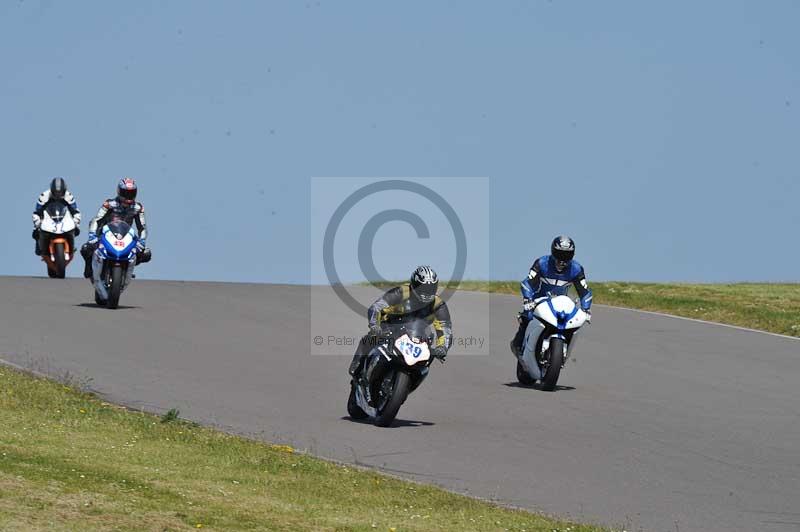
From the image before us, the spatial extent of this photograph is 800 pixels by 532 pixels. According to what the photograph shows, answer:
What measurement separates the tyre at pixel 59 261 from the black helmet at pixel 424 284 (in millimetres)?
19616

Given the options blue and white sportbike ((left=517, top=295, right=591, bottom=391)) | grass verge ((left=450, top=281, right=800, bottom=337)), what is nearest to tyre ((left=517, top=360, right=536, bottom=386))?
blue and white sportbike ((left=517, top=295, right=591, bottom=391))

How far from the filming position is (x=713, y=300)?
33.3 metres

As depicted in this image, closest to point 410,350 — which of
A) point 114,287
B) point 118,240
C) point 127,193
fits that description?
point 118,240

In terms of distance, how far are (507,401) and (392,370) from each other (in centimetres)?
292

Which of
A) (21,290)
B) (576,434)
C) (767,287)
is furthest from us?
(767,287)

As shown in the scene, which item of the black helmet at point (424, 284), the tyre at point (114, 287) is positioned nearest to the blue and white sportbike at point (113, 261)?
the tyre at point (114, 287)

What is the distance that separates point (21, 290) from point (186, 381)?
1184cm

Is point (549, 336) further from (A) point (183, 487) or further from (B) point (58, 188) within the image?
(B) point (58, 188)

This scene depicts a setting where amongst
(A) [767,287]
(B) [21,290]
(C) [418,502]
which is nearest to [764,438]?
(C) [418,502]

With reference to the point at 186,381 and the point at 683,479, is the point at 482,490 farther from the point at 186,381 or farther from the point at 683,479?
the point at 186,381

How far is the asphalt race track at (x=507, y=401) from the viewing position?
1267cm

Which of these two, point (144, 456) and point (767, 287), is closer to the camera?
point (144, 456)

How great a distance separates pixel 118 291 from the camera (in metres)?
26.0

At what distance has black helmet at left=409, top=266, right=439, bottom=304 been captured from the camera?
50.9ft
